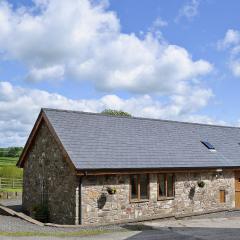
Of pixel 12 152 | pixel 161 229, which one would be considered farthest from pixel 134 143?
pixel 12 152

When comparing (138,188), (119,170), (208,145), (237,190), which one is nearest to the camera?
(119,170)

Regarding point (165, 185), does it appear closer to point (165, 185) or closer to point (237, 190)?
point (165, 185)

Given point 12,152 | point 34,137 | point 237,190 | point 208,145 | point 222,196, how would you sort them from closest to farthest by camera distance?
point 34,137 → point 222,196 → point 237,190 → point 208,145 → point 12,152

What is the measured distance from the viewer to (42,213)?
22625mm

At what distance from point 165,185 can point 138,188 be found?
6.59 ft

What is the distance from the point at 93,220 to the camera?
20.4 meters

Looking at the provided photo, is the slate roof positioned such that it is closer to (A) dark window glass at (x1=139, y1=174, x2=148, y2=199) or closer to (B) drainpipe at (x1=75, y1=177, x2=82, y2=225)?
(A) dark window glass at (x1=139, y1=174, x2=148, y2=199)

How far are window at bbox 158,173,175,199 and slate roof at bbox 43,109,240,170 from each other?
2.25ft

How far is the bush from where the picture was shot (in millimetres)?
22531

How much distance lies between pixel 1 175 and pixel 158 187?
2649 cm

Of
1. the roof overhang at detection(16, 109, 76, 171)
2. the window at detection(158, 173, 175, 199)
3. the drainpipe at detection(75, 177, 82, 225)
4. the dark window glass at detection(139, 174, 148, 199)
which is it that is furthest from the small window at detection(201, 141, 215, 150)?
the drainpipe at detection(75, 177, 82, 225)

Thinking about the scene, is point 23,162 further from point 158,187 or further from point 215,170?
point 215,170

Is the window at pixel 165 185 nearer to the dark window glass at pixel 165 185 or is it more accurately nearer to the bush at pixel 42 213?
the dark window glass at pixel 165 185

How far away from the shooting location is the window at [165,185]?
76.3 feet
